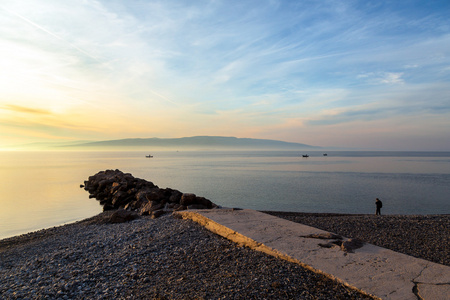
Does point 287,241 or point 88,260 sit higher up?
point 287,241

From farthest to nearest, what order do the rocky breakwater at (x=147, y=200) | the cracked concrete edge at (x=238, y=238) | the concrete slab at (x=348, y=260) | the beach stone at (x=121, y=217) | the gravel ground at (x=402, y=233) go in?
the rocky breakwater at (x=147, y=200)
the beach stone at (x=121, y=217)
the gravel ground at (x=402, y=233)
the cracked concrete edge at (x=238, y=238)
the concrete slab at (x=348, y=260)

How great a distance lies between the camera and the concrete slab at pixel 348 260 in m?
4.68

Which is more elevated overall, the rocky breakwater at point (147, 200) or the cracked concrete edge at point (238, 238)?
the cracked concrete edge at point (238, 238)

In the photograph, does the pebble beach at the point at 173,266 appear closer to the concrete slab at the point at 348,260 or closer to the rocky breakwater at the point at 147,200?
the concrete slab at the point at 348,260

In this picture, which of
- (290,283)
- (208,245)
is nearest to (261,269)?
(290,283)

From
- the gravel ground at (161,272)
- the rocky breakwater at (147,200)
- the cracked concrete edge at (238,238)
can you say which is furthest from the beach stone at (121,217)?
the gravel ground at (161,272)

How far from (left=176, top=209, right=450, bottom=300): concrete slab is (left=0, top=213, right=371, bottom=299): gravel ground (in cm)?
24

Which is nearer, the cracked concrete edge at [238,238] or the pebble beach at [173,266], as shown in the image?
the pebble beach at [173,266]

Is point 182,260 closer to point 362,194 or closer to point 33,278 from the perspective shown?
point 33,278

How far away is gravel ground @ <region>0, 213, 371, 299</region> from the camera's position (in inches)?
193

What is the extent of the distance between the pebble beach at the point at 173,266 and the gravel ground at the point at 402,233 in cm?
3

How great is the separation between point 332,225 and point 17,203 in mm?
23180

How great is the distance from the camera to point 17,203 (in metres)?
22.6

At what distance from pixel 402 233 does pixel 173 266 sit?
710 centimetres
